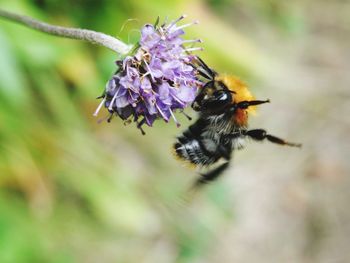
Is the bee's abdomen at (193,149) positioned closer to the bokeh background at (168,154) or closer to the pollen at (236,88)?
the pollen at (236,88)

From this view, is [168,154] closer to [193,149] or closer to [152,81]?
[193,149]

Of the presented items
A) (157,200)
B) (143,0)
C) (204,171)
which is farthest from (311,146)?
(204,171)

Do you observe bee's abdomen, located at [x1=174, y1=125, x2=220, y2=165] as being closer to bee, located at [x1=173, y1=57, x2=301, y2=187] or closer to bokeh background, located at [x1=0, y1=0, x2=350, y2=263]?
bee, located at [x1=173, y1=57, x2=301, y2=187]

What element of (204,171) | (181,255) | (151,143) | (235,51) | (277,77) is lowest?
(204,171)

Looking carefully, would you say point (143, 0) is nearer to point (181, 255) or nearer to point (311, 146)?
point (181, 255)

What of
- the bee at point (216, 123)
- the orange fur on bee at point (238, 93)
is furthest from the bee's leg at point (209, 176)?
the orange fur on bee at point (238, 93)

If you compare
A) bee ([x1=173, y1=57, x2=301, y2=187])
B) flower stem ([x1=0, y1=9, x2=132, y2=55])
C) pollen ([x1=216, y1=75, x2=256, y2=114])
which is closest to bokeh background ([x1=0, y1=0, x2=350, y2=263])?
bee ([x1=173, y1=57, x2=301, y2=187])
